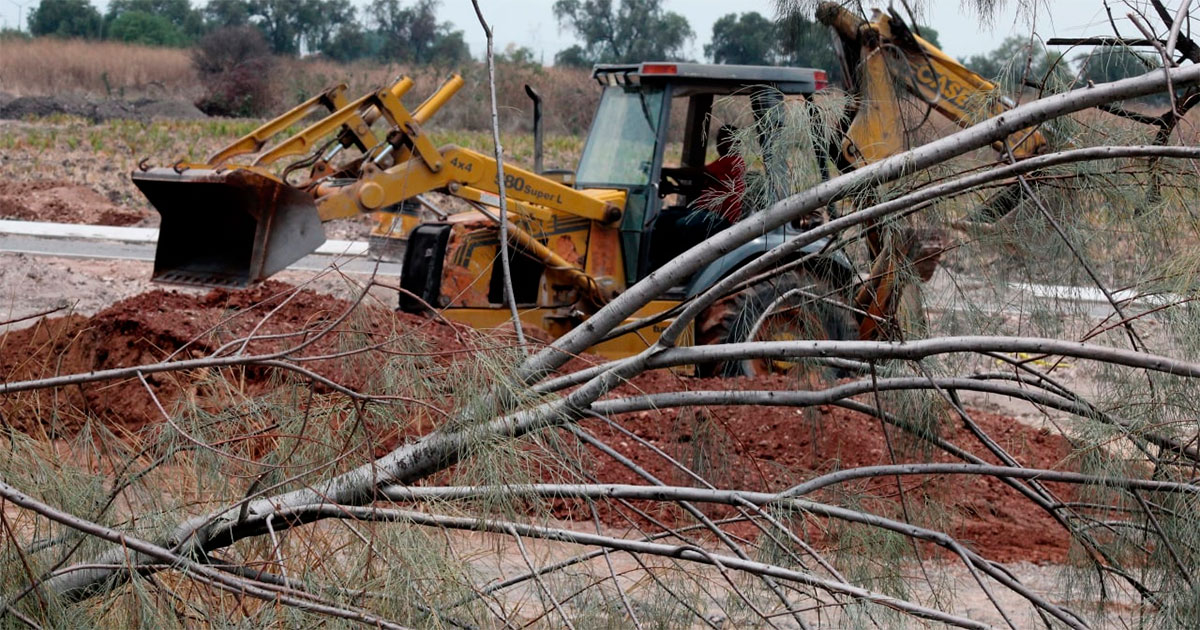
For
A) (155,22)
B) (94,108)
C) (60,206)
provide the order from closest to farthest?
(60,206) < (94,108) < (155,22)

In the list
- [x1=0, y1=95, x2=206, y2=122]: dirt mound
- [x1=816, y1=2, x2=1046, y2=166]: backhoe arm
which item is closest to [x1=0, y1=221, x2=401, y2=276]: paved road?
[x1=816, y1=2, x2=1046, y2=166]: backhoe arm

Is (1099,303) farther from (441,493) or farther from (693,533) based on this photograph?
(441,493)

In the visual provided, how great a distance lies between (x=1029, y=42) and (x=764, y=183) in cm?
89

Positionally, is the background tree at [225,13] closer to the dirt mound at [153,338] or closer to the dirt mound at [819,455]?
the dirt mound at [153,338]

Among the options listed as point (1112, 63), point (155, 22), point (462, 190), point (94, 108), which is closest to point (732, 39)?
point (462, 190)

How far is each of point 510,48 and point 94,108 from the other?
86.3 feet

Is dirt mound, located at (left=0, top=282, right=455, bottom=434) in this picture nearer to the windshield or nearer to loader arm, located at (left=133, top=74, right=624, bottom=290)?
loader arm, located at (left=133, top=74, right=624, bottom=290)

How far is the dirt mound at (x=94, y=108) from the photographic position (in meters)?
28.6

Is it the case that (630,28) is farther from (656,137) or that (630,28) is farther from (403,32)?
(403,32)

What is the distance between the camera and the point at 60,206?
653 inches

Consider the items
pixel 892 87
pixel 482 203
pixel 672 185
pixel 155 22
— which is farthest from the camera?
pixel 155 22

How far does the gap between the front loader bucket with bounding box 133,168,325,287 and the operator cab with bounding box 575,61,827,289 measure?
→ 2102mm

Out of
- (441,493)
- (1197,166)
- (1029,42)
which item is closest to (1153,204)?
(1197,166)

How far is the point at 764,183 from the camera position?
3590 millimetres
